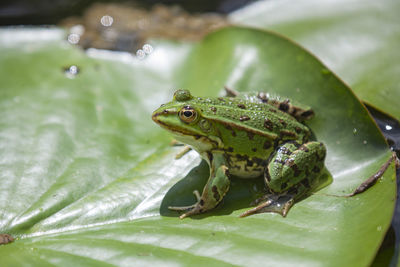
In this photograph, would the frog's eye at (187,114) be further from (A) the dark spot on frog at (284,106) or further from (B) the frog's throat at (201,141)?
(A) the dark spot on frog at (284,106)

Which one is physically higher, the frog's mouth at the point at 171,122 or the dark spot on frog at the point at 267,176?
the frog's mouth at the point at 171,122

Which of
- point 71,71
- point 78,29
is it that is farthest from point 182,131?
point 78,29

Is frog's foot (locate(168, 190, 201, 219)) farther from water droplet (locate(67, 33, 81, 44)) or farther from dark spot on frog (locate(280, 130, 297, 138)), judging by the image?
water droplet (locate(67, 33, 81, 44))

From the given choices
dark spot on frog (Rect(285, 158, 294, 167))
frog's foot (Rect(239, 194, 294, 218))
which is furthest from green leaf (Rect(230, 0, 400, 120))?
frog's foot (Rect(239, 194, 294, 218))

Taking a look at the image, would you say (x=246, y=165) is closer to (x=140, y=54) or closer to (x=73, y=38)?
(x=140, y=54)

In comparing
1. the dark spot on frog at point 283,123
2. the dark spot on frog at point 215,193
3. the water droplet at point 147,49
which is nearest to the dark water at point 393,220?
the dark spot on frog at point 283,123

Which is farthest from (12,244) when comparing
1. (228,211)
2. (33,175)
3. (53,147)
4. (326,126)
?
(326,126)
